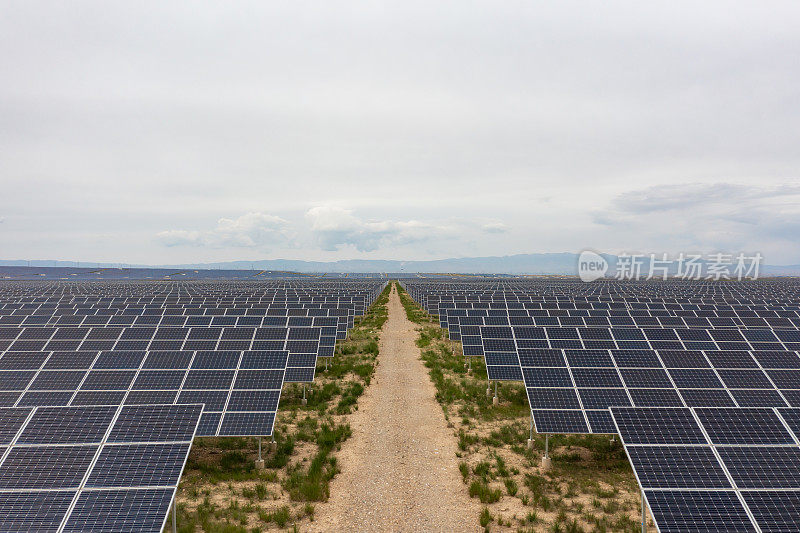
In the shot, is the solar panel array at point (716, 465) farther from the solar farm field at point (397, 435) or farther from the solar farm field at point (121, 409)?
the solar farm field at point (121, 409)

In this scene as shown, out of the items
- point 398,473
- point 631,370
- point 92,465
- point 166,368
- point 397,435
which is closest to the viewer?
point 92,465

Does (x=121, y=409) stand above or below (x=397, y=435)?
above

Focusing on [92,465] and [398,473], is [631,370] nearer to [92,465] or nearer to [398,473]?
[398,473]

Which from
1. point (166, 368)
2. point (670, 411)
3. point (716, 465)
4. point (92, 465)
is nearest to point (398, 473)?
point (670, 411)

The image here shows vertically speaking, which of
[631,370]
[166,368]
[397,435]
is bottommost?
[397,435]

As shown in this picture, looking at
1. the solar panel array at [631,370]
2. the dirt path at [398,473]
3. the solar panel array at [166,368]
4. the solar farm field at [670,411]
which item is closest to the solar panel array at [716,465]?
the solar farm field at [670,411]

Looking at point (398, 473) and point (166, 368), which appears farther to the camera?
point (166, 368)

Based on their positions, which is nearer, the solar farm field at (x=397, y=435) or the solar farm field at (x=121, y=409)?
the solar farm field at (x=121, y=409)
